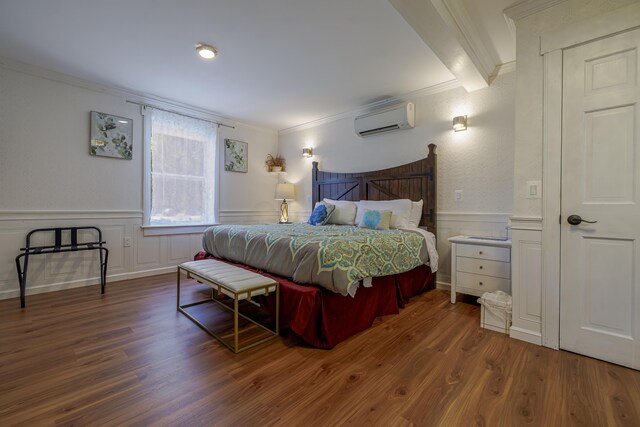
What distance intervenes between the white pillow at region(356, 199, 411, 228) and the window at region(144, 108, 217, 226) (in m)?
2.52

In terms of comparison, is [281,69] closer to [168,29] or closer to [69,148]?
[168,29]

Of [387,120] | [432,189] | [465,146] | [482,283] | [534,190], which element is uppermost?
[387,120]

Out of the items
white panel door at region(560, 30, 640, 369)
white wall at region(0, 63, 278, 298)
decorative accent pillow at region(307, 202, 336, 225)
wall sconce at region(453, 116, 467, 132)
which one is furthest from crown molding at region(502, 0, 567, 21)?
white wall at region(0, 63, 278, 298)

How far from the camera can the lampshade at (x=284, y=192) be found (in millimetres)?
5020

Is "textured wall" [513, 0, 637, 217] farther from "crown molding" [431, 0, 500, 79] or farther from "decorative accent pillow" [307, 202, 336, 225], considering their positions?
"decorative accent pillow" [307, 202, 336, 225]

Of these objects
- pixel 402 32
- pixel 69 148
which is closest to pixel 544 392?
pixel 402 32

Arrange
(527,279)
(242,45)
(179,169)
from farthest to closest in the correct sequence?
(179,169) → (242,45) → (527,279)

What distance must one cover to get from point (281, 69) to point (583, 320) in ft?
11.2

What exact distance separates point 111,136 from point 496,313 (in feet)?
15.3

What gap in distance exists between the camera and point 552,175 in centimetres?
194

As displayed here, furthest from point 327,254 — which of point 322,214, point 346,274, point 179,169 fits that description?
point 179,169

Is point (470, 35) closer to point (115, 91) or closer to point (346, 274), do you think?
point (346, 274)

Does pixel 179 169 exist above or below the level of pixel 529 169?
above

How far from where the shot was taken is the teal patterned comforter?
79.0 inches
